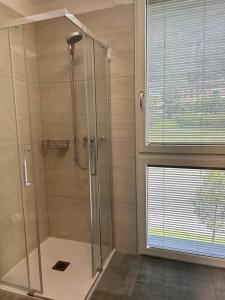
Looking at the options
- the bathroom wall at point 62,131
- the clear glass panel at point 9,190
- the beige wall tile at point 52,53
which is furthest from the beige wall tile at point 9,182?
the beige wall tile at point 52,53

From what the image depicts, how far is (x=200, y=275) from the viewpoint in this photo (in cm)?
187

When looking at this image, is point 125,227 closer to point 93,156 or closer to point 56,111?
point 93,156

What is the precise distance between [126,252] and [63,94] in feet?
5.34

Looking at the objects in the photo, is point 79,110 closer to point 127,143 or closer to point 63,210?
point 127,143

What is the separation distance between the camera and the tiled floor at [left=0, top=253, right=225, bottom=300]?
5.47ft

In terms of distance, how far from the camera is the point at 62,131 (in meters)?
2.22

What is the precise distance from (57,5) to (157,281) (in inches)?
101

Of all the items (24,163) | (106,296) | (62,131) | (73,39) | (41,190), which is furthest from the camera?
(41,190)

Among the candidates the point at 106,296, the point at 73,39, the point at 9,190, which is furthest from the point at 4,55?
the point at 106,296

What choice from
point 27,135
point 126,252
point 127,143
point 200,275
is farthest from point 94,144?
point 200,275

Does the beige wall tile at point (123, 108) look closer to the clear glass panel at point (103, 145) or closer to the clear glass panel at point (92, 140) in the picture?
the clear glass panel at point (103, 145)

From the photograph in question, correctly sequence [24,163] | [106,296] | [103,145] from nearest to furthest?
1. [106,296]
2. [24,163]
3. [103,145]

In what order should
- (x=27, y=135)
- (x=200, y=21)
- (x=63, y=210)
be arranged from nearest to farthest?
(x=200, y=21) → (x=27, y=135) → (x=63, y=210)

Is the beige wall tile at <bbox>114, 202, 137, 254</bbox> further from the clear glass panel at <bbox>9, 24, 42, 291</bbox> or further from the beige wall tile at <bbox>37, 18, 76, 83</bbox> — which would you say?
the beige wall tile at <bbox>37, 18, 76, 83</bbox>
